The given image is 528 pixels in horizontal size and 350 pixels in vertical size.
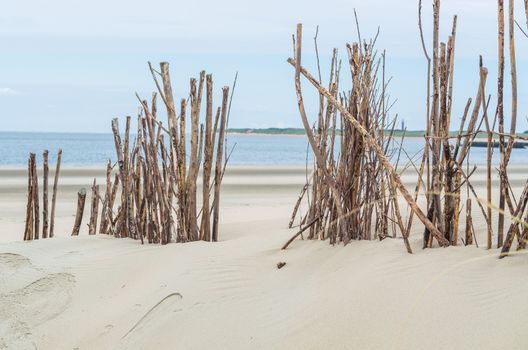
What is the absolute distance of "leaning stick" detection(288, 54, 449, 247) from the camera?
2.90 meters

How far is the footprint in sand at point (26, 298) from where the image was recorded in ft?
11.2

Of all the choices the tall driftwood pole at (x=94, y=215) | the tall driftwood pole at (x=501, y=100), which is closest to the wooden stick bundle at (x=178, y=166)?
the tall driftwood pole at (x=94, y=215)

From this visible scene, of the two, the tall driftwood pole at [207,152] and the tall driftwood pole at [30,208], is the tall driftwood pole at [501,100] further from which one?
the tall driftwood pole at [30,208]

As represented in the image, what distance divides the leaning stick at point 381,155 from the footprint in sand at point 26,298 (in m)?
1.57

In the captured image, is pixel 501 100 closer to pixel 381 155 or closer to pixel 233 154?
pixel 381 155

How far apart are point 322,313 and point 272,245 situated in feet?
3.65

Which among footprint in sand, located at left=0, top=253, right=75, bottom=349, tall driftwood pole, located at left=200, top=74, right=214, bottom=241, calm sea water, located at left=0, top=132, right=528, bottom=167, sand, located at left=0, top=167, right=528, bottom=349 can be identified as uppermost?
tall driftwood pole, located at left=200, top=74, right=214, bottom=241

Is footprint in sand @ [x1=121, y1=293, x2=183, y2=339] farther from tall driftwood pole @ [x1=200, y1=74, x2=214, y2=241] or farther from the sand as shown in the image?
tall driftwood pole @ [x1=200, y1=74, x2=214, y2=241]

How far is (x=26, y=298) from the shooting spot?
3.72 m

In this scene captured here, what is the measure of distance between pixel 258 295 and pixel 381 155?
0.74 meters

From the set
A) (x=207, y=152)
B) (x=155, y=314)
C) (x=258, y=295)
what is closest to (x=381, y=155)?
(x=258, y=295)

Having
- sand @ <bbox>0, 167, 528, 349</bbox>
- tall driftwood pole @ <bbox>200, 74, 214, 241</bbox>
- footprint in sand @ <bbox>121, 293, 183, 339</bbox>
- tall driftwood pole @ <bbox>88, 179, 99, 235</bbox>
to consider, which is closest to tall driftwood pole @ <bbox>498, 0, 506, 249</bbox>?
sand @ <bbox>0, 167, 528, 349</bbox>

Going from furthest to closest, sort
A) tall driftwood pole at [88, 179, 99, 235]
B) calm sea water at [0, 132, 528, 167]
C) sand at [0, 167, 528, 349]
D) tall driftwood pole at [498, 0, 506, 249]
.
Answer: calm sea water at [0, 132, 528, 167] → tall driftwood pole at [88, 179, 99, 235] → tall driftwood pole at [498, 0, 506, 249] → sand at [0, 167, 528, 349]

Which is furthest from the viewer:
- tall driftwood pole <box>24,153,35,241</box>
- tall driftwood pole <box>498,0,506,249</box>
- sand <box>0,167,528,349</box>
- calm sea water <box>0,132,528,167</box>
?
calm sea water <box>0,132,528,167</box>
